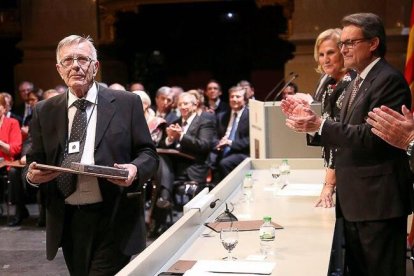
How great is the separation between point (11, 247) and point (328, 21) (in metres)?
5.76

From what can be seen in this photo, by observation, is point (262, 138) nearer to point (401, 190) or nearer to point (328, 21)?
point (401, 190)

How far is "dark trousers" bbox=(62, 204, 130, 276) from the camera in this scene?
3.01m

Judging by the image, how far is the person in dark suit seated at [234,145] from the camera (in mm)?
7367

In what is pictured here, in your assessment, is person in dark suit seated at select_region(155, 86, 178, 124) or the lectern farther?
person in dark suit seated at select_region(155, 86, 178, 124)

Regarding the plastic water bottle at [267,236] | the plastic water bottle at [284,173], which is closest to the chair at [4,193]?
the plastic water bottle at [284,173]

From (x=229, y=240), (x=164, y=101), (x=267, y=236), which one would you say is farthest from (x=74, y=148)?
(x=164, y=101)

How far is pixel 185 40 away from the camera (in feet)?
39.9

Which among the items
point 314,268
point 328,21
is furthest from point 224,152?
point 314,268

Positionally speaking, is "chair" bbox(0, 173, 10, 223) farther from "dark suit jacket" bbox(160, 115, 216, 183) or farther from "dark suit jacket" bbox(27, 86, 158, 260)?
"dark suit jacket" bbox(27, 86, 158, 260)

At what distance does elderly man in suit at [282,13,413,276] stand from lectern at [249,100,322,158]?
2.08m

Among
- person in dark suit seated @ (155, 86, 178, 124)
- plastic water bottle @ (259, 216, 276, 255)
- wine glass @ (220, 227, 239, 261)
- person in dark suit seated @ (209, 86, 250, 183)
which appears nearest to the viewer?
wine glass @ (220, 227, 239, 261)

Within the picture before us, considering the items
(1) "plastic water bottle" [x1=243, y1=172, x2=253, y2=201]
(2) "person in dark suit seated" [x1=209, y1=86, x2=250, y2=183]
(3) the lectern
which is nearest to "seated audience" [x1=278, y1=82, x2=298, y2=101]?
(2) "person in dark suit seated" [x1=209, y1=86, x2=250, y2=183]

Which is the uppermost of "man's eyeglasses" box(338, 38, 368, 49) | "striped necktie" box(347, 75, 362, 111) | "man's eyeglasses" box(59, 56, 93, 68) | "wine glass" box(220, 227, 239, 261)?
"man's eyeglasses" box(338, 38, 368, 49)

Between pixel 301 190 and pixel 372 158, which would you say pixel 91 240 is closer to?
pixel 372 158
